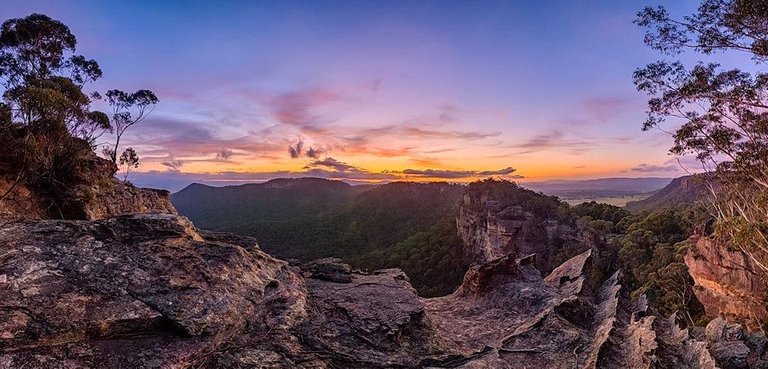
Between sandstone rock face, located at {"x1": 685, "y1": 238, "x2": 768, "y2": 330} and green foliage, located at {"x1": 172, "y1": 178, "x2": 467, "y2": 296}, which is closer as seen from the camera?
sandstone rock face, located at {"x1": 685, "y1": 238, "x2": 768, "y2": 330}

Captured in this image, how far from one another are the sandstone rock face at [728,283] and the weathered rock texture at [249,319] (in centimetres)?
2389

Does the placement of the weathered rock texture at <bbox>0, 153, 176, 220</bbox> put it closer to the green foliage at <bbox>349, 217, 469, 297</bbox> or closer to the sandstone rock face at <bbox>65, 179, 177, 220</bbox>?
the sandstone rock face at <bbox>65, 179, 177, 220</bbox>

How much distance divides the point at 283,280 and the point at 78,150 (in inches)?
556

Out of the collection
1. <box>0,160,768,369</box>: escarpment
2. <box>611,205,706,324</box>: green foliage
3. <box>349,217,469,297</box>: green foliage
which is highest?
<box>0,160,768,369</box>: escarpment

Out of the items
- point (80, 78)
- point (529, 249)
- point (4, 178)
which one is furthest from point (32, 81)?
point (529, 249)

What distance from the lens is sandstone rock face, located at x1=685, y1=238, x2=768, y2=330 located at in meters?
32.3

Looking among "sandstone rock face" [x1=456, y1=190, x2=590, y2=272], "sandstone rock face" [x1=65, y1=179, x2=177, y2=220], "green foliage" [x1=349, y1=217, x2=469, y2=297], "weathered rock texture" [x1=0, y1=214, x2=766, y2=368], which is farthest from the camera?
"green foliage" [x1=349, y1=217, x2=469, y2=297]

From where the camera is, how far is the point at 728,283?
116 ft

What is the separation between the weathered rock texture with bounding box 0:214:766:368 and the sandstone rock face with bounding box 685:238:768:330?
23.9m

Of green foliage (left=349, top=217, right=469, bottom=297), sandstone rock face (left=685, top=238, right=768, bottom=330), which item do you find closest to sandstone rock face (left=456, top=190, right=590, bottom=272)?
green foliage (left=349, top=217, right=469, bottom=297)

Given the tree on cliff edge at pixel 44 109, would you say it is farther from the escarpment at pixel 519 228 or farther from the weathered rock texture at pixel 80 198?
the escarpment at pixel 519 228

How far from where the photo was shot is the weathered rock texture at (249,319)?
333 inches

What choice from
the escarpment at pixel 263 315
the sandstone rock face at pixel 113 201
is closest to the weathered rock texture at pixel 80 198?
the sandstone rock face at pixel 113 201

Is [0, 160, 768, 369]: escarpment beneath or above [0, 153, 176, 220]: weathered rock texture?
beneath
